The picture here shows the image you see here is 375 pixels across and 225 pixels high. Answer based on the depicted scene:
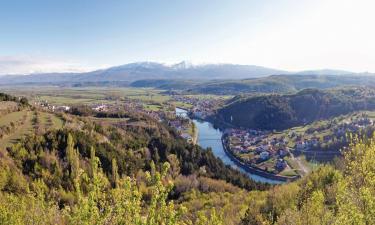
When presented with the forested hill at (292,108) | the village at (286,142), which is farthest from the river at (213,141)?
the forested hill at (292,108)

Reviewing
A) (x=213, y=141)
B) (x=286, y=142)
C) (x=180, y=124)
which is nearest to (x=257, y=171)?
(x=286, y=142)

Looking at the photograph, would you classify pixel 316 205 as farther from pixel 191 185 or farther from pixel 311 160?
pixel 311 160

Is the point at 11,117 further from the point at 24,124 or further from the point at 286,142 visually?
the point at 286,142

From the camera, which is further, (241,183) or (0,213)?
(241,183)

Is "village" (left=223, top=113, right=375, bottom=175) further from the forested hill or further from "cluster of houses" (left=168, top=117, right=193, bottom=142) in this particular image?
"cluster of houses" (left=168, top=117, right=193, bottom=142)

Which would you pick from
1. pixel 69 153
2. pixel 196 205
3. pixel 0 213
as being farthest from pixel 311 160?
pixel 0 213

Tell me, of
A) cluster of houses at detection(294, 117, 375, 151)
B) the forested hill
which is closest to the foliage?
cluster of houses at detection(294, 117, 375, 151)

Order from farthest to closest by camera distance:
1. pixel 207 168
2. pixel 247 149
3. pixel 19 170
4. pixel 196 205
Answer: pixel 247 149
pixel 207 168
pixel 196 205
pixel 19 170

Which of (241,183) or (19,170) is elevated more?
(19,170)
